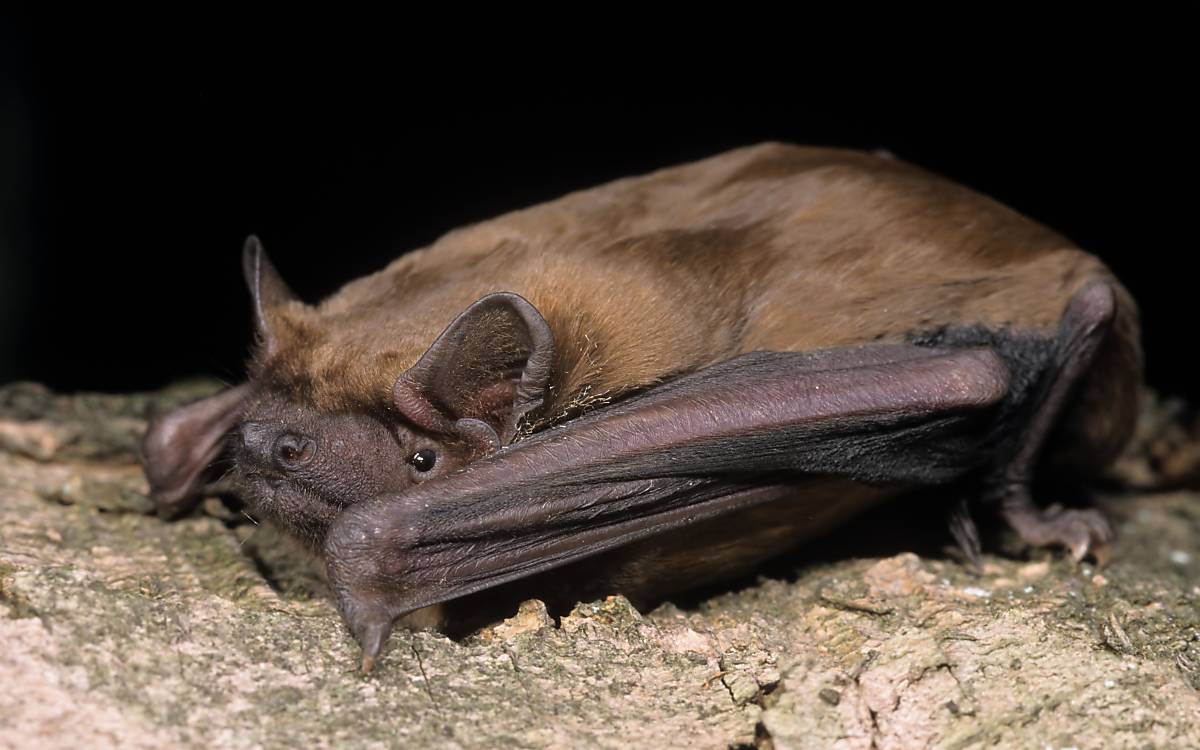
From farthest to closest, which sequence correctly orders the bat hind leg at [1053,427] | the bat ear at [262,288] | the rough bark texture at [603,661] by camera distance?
the bat hind leg at [1053,427] → the bat ear at [262,288] → the rough bark texture at [603,661]

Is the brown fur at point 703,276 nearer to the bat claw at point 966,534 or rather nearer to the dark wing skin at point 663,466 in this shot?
the dark wing skin at point 663,466

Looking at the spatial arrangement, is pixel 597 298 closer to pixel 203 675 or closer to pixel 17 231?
pixel 203 675

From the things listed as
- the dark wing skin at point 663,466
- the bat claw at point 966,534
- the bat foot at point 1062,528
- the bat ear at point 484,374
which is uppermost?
the bat ear at point 484,374

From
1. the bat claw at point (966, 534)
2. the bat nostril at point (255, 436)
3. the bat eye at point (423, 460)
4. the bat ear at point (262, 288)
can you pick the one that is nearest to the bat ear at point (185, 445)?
the bat ear at point (262, 288)

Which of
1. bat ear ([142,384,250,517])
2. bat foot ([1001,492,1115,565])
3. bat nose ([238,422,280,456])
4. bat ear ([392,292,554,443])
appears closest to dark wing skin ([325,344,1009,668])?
bat ear ([392,292,554,443])

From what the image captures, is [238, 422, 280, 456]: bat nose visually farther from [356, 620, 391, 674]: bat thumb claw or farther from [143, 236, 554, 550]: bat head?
[356, 620, 391, 674]: bat thumb claw

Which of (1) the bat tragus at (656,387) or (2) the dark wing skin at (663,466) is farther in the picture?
(1) the bat tragus at (656,387)

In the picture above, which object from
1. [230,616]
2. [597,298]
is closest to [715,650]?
[597,298]
